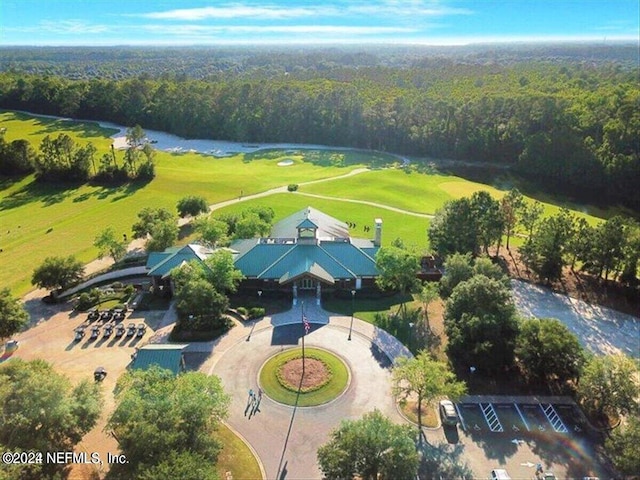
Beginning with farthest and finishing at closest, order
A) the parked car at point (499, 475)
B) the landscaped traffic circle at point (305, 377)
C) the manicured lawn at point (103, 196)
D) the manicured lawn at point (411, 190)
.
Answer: the manicured lawn at point (411, 190), the manicured lawn at point (103, 196), the landscaped traffic circle at point (305, 377), the parked car at point (499, 475)

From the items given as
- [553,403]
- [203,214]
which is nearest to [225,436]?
[553,403]

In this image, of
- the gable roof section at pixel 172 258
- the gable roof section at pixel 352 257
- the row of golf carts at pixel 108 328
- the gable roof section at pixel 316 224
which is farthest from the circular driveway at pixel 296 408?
the gable roof section at pixel 316 224

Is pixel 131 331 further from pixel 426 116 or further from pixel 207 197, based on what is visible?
pixel 426 116

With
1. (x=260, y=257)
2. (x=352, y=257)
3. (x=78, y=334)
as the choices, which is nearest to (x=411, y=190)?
(x=352, y=257)

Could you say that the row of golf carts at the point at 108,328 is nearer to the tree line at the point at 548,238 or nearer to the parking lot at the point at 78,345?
the parking lot at the point at 78,345

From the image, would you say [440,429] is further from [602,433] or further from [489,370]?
[602,433]

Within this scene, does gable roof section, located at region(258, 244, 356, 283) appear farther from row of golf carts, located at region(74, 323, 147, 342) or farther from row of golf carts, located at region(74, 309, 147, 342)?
row of golf carts, located at region(74, 309, 147, 342)

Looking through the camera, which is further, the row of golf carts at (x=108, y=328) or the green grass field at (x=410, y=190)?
the green grass field at (x=410, y=190)
